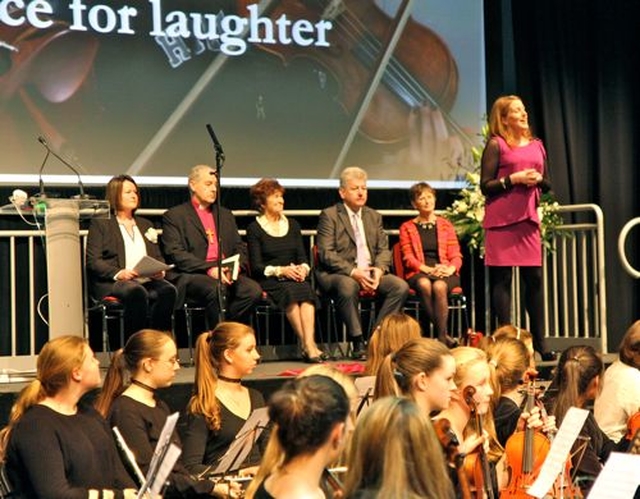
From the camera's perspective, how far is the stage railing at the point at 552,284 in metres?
7.32

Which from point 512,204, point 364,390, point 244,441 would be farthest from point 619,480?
point 512,204

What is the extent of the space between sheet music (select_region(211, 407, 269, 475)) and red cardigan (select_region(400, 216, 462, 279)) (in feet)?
12.4

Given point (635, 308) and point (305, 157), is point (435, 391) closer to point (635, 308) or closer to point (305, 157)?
point (305, 157)

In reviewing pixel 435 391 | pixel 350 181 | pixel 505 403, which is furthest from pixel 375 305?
pixel 435 391

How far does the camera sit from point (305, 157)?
8320mm

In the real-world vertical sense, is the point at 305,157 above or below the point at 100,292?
above

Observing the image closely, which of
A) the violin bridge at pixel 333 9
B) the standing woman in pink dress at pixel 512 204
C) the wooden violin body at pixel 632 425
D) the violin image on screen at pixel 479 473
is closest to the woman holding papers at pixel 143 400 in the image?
the violin image on screen at pixel 479 473

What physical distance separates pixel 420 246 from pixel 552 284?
121 centimetres

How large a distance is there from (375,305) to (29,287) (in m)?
2.15

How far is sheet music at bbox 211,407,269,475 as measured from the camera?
4.03 m

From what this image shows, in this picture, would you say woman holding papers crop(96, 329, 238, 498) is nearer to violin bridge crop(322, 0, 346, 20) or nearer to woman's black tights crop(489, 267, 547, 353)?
woman's black tights crop(489, 267, 547, 353)

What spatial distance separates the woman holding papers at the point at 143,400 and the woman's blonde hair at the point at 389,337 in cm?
90

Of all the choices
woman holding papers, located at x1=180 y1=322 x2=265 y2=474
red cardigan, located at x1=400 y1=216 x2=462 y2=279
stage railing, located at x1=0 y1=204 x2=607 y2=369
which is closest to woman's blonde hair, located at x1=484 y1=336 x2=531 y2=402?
woman holding papers, located at x1=180 y1=322 x2=265 y2=474

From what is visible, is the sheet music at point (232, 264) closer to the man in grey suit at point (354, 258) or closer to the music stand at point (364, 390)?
the man in grey suit at point (354, 258)
